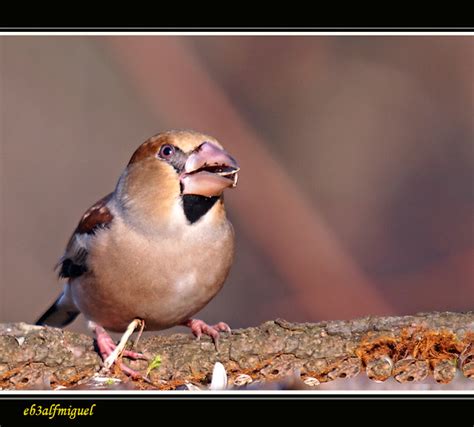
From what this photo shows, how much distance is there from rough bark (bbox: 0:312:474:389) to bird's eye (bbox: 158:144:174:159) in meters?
Result: 1.00

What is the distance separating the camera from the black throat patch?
3875 mm

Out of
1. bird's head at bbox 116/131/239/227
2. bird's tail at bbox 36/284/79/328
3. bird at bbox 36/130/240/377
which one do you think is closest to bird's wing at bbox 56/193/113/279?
bird at bbox 36/130/240/377

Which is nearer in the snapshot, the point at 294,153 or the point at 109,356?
the point at 109,356

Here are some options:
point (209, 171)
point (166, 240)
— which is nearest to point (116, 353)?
point (166, 240)

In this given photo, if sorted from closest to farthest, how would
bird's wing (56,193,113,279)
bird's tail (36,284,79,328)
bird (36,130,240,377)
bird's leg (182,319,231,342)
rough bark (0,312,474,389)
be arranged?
rough bark (0,312,474,389) < bird's leg (182,319,231,342) < bird (36,130,240,377) < bird's wing (56,193,113,279) < bird's tail (36,284,79,328)

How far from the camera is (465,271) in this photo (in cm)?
613

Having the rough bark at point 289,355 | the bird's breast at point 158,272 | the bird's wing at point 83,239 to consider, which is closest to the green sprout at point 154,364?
the rough bark at point 289,355

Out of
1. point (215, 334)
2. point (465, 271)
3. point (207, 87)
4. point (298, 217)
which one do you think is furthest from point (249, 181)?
point (215, 334)

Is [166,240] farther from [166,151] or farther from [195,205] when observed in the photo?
[166,151]

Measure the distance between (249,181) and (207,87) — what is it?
44.0 inches

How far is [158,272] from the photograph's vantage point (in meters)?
3.89

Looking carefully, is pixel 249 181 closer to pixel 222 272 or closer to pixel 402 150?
pixel 402 150

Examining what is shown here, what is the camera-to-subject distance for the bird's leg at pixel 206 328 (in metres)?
3.69

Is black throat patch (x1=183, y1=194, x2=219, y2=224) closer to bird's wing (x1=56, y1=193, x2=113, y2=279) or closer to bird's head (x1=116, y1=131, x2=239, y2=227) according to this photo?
bird's head (x1=116, y1=131, x2=239, y2=227)
